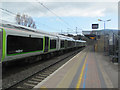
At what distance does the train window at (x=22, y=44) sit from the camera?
6.70 m

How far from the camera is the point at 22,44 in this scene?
7.85 metres

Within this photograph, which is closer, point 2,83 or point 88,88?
point 88,88

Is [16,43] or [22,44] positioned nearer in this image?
[16,43]

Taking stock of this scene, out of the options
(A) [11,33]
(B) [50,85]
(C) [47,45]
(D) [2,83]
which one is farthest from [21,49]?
(C) [47,45]

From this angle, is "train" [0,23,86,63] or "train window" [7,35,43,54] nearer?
"train" [0,23,86,63]

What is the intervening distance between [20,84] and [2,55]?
5.69ft

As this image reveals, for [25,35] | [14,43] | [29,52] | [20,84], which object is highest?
[25,35]

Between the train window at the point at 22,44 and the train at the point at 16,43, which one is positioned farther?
the train window at the point at 22,44

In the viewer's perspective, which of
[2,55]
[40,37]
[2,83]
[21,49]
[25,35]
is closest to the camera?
[2,83]

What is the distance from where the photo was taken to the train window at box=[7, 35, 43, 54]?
6705 millimetres

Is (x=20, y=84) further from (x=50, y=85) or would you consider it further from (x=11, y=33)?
(x=11, y=33)

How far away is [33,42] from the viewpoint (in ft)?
30.5

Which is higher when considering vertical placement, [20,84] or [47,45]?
[47,45]

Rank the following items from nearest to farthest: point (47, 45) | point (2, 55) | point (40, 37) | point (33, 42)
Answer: point (2, 55), point (33, 42), point (40, 37), point (47, 45)
